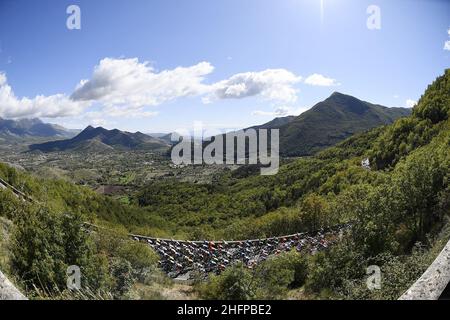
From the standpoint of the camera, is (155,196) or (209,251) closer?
(209,251)

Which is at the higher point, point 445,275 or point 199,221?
point 445,275

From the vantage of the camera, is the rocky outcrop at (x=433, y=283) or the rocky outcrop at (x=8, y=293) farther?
the rocky outcrop at (x=433, y=283)

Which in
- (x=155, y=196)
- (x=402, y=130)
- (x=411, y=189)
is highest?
(x=402, y=130)

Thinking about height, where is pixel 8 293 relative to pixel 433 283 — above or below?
below

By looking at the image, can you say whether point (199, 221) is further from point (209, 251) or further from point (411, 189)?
point (411, 189)

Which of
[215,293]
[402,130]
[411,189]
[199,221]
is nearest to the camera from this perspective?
[215,293]

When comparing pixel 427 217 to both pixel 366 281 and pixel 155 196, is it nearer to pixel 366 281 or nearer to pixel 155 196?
pixel 366 281

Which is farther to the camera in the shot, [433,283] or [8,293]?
[433,283]

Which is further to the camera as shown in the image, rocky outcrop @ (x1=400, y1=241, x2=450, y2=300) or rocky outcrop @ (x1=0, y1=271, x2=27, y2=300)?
rocky outcrop @ (x1=400, y1=241, x2=450, y2=300)
